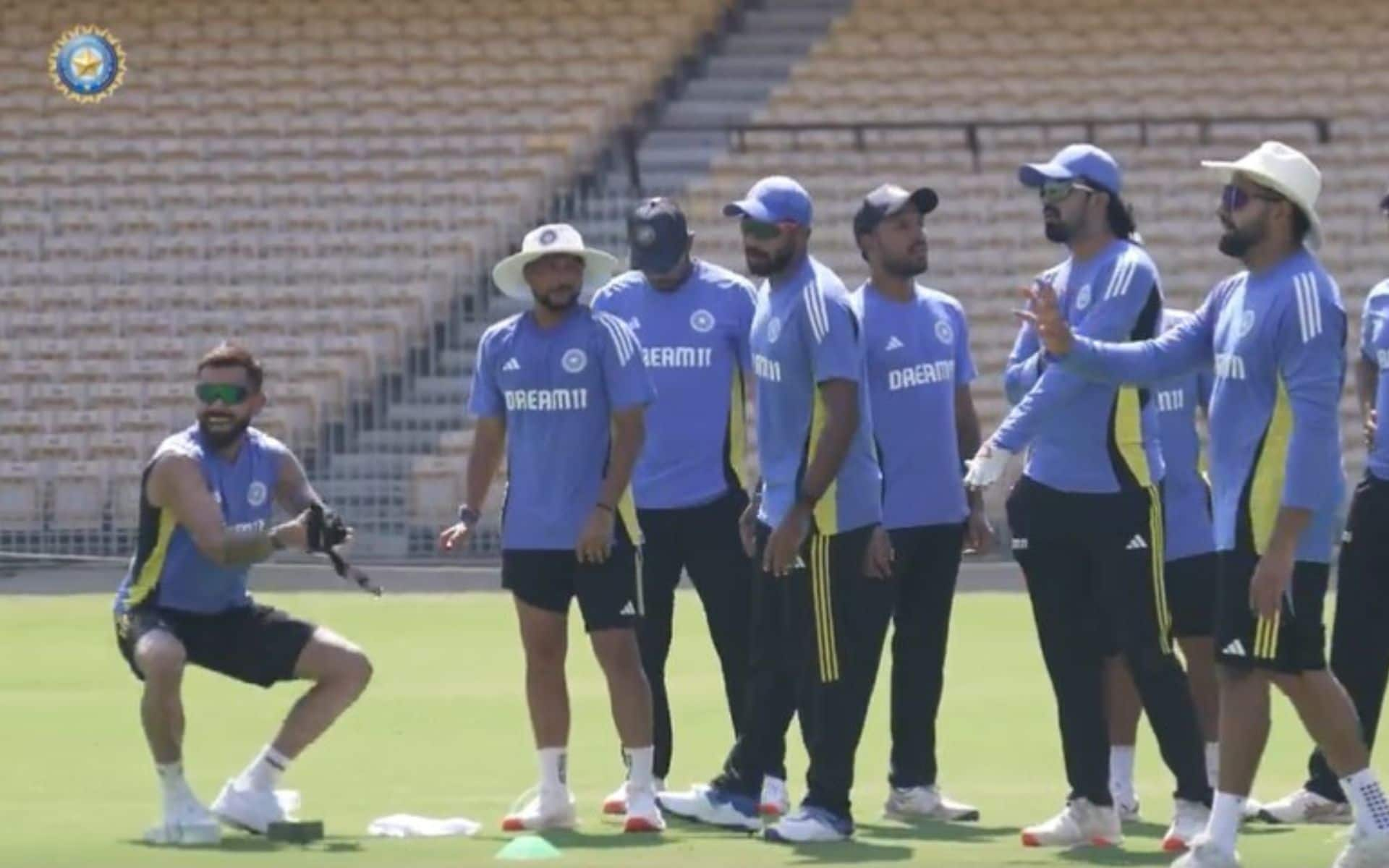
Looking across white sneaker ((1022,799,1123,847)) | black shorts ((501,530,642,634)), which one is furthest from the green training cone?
white sneaker ((1022,799,1123,847))

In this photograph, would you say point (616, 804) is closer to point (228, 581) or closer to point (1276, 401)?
point (228, 581)

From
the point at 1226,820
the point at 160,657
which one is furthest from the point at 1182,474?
the point at 160,657

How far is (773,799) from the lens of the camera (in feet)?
34.0

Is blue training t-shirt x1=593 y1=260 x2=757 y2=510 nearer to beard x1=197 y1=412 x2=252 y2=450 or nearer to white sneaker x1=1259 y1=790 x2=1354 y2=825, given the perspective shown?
beard x1=197 y1=412 x2=252 y2=450

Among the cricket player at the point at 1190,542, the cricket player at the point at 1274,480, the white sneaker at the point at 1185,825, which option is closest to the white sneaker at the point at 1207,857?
the cricket player at the point at 1274,480

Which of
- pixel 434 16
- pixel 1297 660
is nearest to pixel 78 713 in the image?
pixel 1297 660

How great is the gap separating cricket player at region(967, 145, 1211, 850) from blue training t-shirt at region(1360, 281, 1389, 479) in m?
0.89

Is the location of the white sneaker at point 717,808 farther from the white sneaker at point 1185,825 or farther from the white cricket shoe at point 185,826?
the white cricket shoe at point 185,826

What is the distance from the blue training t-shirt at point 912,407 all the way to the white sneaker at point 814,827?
142 cm

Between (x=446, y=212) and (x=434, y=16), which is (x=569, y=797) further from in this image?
(x=434, y=16)

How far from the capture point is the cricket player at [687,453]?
10.9 metres

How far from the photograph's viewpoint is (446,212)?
2580 centimetres

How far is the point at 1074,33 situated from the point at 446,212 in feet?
19.5

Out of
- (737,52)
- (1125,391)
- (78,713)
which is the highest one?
(737,52)
